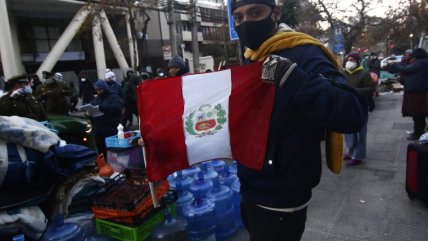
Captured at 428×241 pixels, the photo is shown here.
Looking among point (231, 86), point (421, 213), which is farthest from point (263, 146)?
point (421, 213)

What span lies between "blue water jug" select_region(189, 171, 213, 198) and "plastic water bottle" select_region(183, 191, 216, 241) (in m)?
0.27

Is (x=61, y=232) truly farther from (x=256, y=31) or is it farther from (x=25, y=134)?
(x=256, y=31)

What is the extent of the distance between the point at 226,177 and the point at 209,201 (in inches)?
26.7

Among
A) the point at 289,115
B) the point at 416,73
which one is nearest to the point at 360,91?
the point at 416,73

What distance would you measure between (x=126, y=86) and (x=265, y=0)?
26.3ft

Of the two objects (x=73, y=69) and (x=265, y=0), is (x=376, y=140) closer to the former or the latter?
(x=265, y=0)

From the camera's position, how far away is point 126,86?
9469mm

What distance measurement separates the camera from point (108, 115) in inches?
253

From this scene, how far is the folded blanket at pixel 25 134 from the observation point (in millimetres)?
2492

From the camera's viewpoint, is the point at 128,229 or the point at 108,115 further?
the point at 108,115

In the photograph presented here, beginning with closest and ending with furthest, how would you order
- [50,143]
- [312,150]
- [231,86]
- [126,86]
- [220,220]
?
[312,150], [231,86], [50,143], [220,220], [126,86]

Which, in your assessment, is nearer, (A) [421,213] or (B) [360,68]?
(A) [421,213]

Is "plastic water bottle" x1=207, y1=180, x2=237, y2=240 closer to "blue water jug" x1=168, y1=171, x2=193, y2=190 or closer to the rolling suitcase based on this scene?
"blue water jug" x1=168, y1=171, x2=193, y2=190

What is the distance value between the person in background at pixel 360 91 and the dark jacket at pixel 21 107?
16.3 ft
